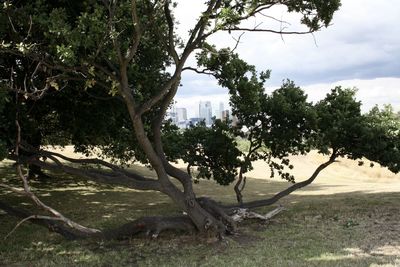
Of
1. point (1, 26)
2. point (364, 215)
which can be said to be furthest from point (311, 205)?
point (1, 26)

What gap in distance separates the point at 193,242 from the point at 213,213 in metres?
1.04

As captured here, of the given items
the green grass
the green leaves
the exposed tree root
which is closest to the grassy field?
the green grass

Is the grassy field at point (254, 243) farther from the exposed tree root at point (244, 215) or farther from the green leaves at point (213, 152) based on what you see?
the green leaves at point (213, 152)

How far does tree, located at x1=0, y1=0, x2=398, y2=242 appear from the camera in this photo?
827cm

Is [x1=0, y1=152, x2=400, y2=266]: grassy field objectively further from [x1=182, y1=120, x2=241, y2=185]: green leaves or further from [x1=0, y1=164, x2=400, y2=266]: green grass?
[x1=182, y1=120, x2=241, y2=185]: green leaves

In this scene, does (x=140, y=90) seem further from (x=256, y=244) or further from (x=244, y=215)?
(x=256, y=244)

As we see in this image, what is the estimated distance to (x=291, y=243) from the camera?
905 centimetres

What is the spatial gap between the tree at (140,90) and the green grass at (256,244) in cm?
50

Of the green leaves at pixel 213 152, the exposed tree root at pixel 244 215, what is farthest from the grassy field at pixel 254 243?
the green leaves at pixel 213 152

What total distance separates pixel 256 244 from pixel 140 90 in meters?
5.45

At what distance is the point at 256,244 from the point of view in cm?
918

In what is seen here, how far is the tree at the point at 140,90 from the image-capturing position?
27.1 feet

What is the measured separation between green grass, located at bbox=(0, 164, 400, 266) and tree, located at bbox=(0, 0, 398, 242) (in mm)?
497

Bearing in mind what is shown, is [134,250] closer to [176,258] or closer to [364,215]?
[176,258]
